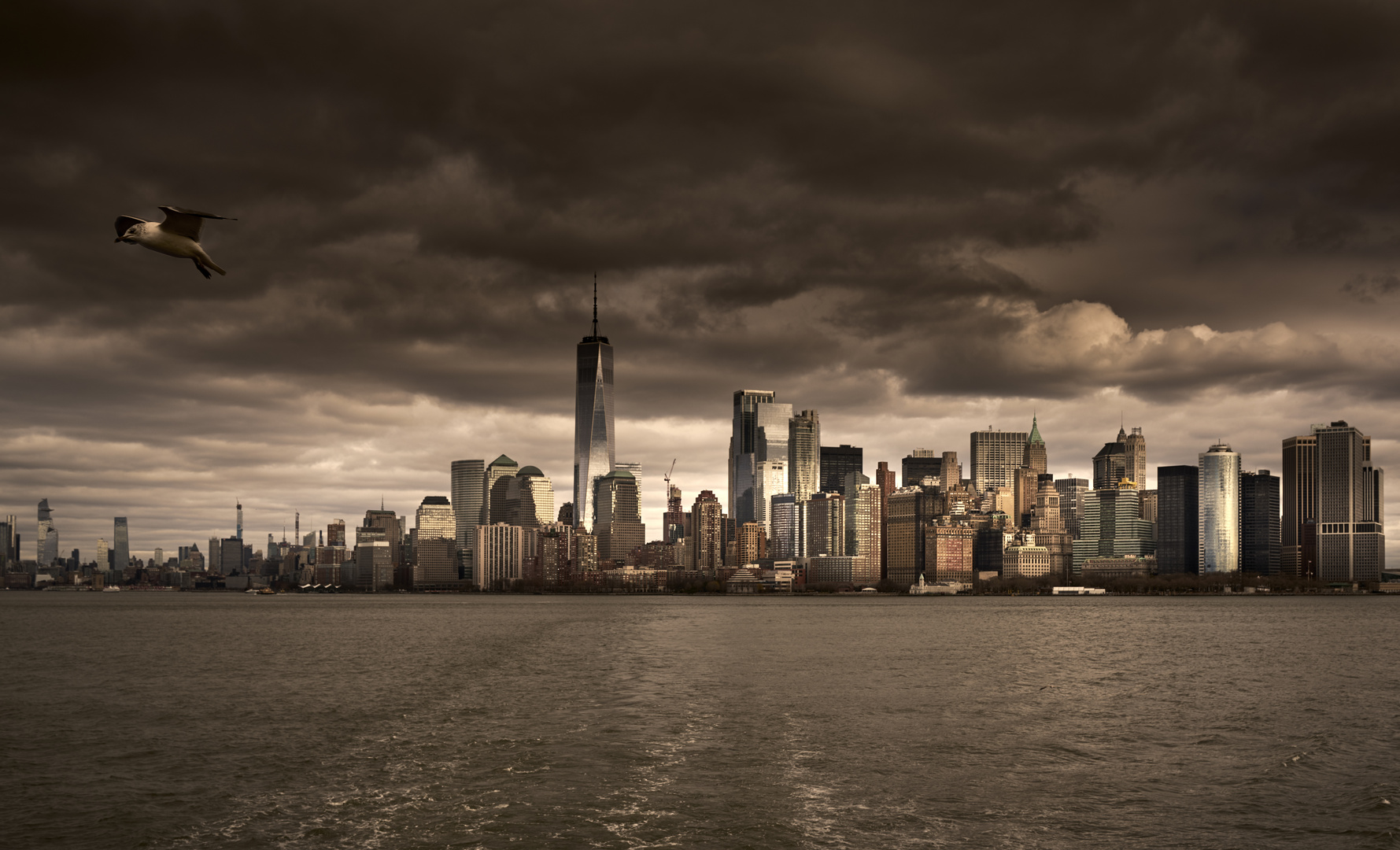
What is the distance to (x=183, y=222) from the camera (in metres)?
18.0

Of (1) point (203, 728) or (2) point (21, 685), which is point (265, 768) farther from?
(2) point (21, 685)

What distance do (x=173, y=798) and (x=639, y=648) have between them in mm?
75270

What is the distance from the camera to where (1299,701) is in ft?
227

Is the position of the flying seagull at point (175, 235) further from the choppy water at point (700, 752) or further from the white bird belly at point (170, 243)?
the choppy water at point (700, 752)

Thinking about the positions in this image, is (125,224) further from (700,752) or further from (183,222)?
(700,752)

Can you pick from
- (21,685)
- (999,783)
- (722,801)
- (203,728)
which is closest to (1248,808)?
(999,783)

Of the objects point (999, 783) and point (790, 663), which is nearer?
point (999, 783)

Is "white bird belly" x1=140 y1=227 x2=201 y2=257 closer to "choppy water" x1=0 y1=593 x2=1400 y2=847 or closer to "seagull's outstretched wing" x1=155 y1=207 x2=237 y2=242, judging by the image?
"seagull's outstretched wing" x1=155 y1=207 x2=237 y2=242

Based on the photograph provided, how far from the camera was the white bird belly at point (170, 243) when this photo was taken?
17.8 metres

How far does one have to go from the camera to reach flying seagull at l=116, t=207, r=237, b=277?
57.9ft

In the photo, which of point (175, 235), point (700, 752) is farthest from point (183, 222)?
point (700, 752)

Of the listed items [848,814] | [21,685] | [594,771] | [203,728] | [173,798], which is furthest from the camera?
[21,685]

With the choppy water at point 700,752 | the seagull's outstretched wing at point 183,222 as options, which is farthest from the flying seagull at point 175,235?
the choppy water at point 700,752

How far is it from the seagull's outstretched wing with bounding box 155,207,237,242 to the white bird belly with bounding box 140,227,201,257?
104 mm
